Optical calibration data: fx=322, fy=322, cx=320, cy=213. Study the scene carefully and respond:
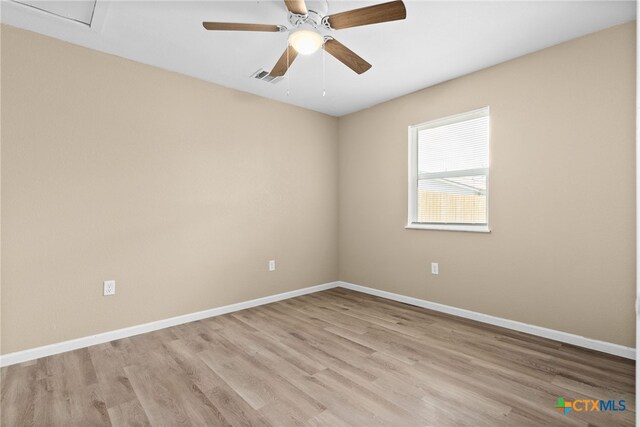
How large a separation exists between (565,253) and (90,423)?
3.41 meters

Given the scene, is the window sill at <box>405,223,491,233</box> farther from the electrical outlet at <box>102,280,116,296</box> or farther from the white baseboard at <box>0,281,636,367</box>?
the electrical outlet at <box>102,280,116,296</box>

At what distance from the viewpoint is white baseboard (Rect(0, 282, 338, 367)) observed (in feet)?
7.72

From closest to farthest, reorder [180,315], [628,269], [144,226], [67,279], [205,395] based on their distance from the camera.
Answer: [205,395], [628,269], [67,279], [144,226], [180,315]

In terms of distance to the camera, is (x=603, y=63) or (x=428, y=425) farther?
(x=603, y=63)

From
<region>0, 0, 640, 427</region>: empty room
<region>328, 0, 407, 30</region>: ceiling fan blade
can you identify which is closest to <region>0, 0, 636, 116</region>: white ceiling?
<region>0, 0, 640, 427</region>: empty room

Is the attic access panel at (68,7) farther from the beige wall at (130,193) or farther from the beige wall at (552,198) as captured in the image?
the beige wall at (552,198)

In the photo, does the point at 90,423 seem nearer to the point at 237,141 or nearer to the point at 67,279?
the point at 67,279

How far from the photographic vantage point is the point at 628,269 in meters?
2.34

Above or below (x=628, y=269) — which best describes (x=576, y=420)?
below

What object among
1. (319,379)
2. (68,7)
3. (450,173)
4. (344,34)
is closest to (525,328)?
(450,173)

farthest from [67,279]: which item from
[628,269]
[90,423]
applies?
[628,269]

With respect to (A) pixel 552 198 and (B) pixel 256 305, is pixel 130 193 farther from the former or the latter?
(A) pixel 552 198

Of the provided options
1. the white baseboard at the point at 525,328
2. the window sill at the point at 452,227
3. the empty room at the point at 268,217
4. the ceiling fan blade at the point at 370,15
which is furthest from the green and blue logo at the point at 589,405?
the ceiling fan blade at the point at 370,15

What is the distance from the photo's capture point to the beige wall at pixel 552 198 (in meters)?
2.38
